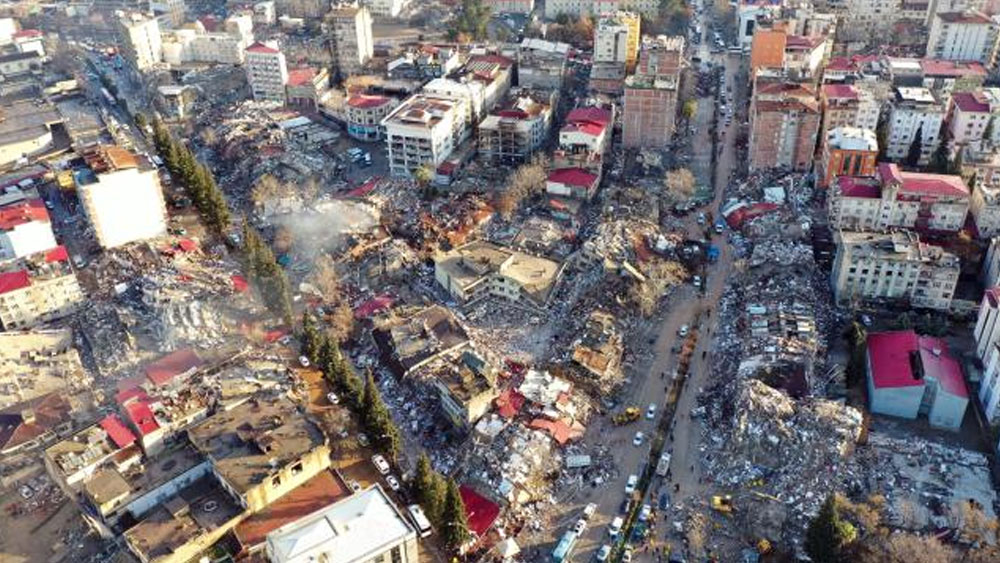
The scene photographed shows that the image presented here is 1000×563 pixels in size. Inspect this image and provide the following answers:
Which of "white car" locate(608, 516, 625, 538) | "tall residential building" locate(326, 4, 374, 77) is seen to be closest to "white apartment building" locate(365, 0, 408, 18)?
"tall residential building" locate(326, 4, 374, 77)

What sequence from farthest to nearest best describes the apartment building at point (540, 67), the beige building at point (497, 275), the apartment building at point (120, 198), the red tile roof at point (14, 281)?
1. the apartment building at point (540, 67)
2. the apartment building at point (120, 198)
3. the beige building at point (497, 275)
4. the red tile roof at point (14, 281)

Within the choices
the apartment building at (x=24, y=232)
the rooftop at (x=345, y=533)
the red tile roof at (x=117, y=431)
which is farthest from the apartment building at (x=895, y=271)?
the apartment building at (x=24, y=232)

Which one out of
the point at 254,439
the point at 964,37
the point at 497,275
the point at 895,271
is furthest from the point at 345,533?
the point at 964,37

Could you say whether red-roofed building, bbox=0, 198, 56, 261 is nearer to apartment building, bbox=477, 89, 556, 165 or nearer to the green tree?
apartment building, bbox=477, 89, 556, 165

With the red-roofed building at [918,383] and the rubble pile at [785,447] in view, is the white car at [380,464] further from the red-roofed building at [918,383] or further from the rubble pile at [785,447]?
the red-roofed building at [918,383]

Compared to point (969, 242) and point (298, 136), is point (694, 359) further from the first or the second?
point (298, 136)

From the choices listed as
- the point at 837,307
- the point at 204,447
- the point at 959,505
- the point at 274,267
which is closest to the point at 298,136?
the point at 274,267

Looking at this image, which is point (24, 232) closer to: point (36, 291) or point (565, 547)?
point (36, 291)
